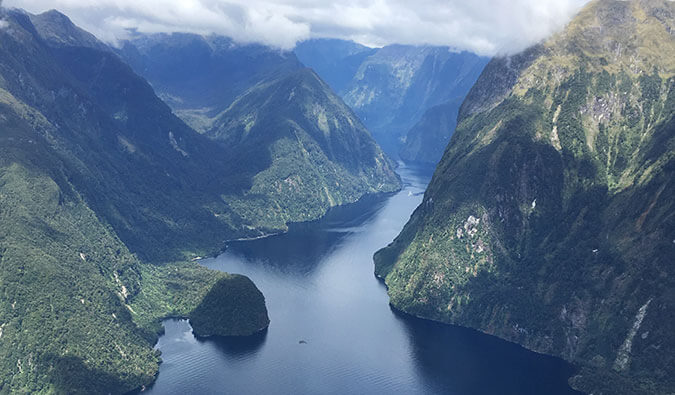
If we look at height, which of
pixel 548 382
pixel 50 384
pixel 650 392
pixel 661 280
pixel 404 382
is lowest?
pixel 50 384

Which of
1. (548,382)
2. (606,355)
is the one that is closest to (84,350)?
(548,382)

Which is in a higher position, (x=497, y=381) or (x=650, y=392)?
(x=650, y=392)

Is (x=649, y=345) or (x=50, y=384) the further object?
(x=649, y=345)

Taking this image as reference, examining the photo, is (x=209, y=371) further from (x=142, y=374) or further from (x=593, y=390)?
(x=593, y=390)

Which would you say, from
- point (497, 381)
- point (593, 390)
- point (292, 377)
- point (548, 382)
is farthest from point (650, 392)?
point (292, 377)

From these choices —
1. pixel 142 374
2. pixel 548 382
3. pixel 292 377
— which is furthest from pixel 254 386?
pixel 548 382

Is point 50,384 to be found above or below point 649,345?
below

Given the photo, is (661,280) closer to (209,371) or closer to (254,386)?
(254,386)

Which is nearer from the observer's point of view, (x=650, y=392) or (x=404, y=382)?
(x=650, y=392)

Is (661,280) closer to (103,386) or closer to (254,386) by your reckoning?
(254,386)
